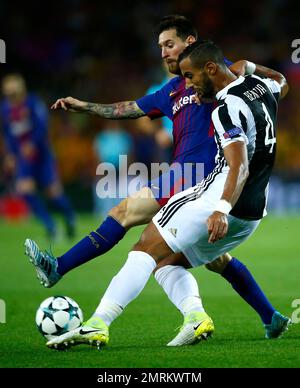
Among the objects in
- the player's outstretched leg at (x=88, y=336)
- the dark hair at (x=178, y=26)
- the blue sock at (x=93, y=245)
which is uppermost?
the dark hair at (x=178, y=26)

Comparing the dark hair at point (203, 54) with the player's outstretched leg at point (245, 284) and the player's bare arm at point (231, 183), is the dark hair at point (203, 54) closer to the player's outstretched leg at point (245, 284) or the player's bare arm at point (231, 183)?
the player's bare arm at point (231, 183)

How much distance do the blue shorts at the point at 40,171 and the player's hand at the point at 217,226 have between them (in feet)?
26.4

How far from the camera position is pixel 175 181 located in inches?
217

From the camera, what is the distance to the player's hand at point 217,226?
4.39 metres

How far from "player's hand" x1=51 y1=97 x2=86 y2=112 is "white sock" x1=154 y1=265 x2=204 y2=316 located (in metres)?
1.28

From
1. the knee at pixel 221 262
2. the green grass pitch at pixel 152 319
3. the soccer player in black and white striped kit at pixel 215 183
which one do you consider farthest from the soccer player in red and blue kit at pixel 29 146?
Answer: the soccer player in black and white striped kit at pixel 215 183

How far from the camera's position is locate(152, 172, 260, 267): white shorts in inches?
185

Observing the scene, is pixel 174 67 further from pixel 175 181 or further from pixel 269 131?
pixel 269 131

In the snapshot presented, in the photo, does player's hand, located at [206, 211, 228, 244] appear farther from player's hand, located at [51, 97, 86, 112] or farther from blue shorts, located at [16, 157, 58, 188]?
blue shorts, located at [16, 157, 58, 188]

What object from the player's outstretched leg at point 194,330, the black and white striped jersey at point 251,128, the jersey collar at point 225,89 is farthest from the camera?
the player's outstretched leg at point 194,330

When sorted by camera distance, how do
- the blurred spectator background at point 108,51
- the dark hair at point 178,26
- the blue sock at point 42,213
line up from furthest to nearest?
the blurred spectator background at point 108,51 < the blue sock at point 42,213 < the dark hair at point 178,26

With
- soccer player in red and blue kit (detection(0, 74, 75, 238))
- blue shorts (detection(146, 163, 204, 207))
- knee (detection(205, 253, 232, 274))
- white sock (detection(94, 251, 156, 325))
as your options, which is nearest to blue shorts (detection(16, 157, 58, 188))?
soccer player in red and blue kit (detection(0, 74, 75, 238))
